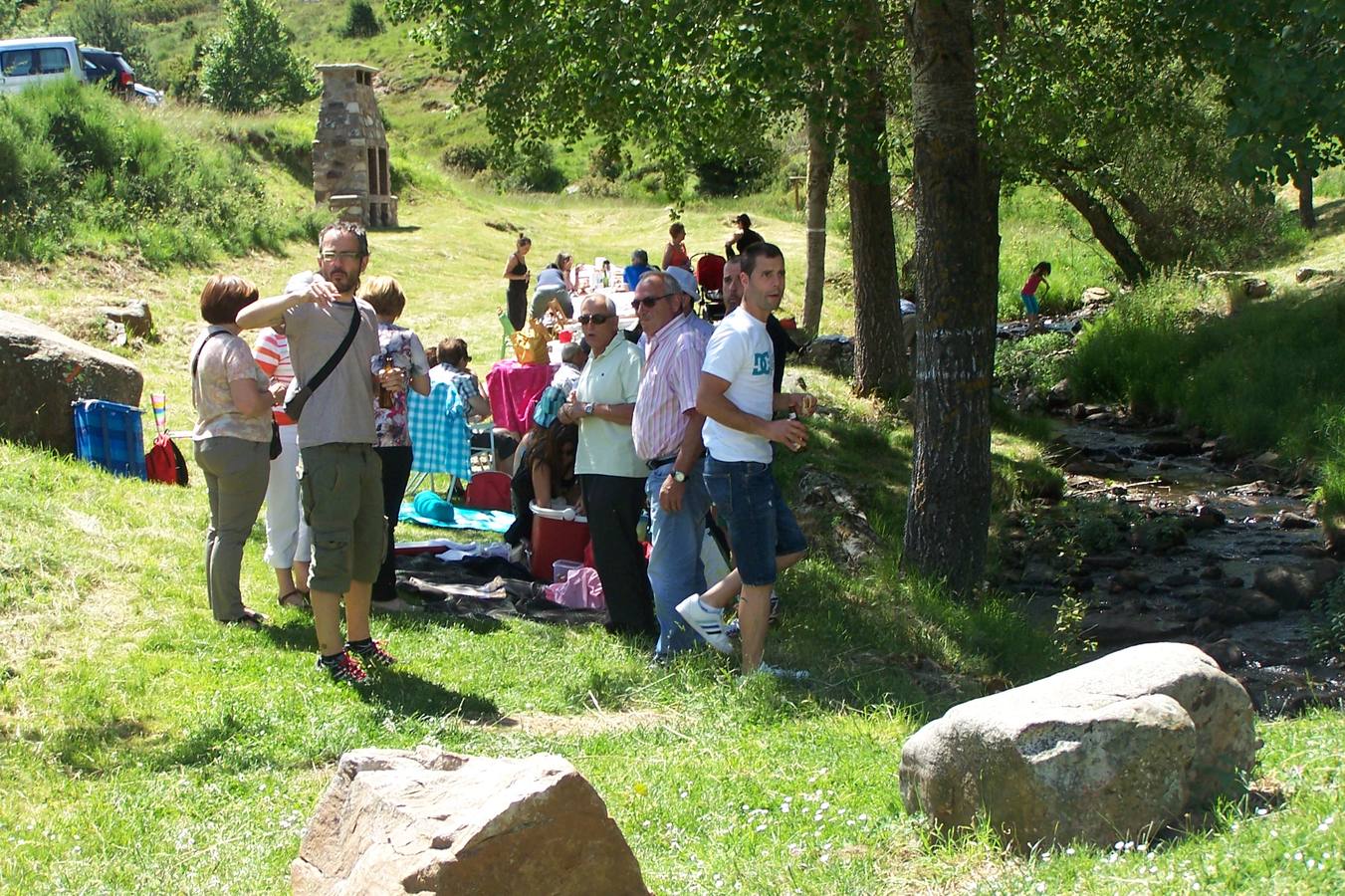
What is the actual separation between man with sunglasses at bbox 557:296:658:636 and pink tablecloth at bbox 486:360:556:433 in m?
3.72

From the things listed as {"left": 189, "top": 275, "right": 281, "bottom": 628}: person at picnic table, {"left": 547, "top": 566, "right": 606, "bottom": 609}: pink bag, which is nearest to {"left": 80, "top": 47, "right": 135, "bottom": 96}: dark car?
{"left": 547, "top": 566, "right": 606, "bottom": 609}: pink bag

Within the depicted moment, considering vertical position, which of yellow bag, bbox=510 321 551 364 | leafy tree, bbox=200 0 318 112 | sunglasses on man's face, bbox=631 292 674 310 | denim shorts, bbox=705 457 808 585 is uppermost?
leafy tree, bbox=200 0 318 112

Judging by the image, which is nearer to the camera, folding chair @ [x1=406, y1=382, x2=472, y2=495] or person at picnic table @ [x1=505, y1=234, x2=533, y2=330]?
folding chair @ [x1=406, y1=382, x2=472, y2=495]

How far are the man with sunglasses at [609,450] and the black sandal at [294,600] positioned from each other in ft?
4.96

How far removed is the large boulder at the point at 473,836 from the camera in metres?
3.30

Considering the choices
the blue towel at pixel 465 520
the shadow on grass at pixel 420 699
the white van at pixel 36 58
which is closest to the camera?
the shadow on grass at pixel 420 699

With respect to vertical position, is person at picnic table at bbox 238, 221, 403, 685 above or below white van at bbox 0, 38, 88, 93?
below

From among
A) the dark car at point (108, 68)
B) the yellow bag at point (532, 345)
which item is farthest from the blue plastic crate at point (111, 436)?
the dark car at point (108, 68)

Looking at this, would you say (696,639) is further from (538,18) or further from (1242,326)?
(1242,326)

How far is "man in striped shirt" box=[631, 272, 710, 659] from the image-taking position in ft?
21.1

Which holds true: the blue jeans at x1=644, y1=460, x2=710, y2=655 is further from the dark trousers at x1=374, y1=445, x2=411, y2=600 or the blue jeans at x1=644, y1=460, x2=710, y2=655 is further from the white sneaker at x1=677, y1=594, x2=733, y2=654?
the dark trousers at x1=374, y1=445, x2=411, y2=600

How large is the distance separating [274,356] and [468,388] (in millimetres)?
3305

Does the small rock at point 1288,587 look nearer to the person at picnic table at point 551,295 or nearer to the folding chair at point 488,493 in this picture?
the folding chair at point 488,493

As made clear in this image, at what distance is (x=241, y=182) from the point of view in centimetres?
2309
